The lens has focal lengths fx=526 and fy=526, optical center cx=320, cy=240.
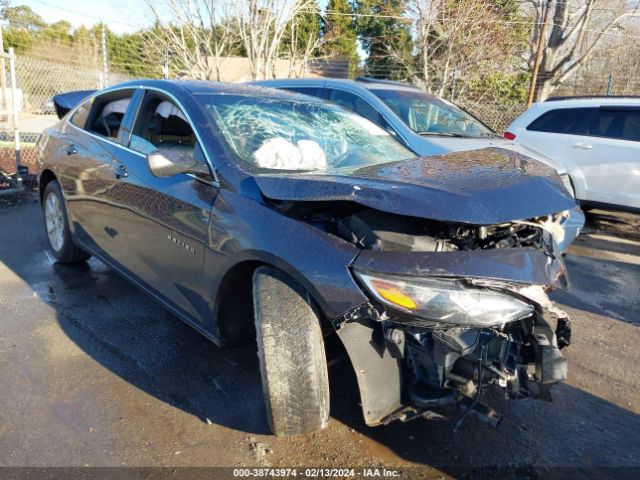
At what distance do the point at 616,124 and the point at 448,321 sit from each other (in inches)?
246

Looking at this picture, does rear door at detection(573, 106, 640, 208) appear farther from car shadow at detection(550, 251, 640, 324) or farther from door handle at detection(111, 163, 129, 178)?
door handle at detection(111, 163, 129, 178)

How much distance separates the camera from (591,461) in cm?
248

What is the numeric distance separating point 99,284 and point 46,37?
1161 inches

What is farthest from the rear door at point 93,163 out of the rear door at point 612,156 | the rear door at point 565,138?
the rear door at point 612,156

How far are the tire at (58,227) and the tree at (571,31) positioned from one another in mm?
16146

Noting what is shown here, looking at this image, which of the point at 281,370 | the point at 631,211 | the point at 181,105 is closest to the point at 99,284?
the point at 181,105

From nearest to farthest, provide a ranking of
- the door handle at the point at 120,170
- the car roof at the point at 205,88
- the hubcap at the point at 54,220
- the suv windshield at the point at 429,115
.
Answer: the car roof at the point at 205,88 → the door handle at the point at 120,170 → the hubcap at the point at 54,220 → the suv windshield at the point at 429,115

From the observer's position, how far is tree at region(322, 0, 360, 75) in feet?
→ 70.2

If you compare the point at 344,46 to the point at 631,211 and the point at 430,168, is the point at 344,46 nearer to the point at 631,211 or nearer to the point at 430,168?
the point at 631,211

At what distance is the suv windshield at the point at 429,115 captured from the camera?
6.26 meters

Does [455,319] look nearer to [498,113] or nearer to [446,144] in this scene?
[446,144]

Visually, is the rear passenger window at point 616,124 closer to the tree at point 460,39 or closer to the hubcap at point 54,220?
the tree at point 460,39

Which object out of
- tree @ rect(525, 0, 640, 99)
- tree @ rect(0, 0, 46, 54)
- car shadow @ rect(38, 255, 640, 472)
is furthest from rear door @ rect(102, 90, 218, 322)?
tree @ rect(0, 0, 46, 54)

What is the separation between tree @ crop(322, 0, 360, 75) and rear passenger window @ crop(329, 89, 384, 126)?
14.8 meters
